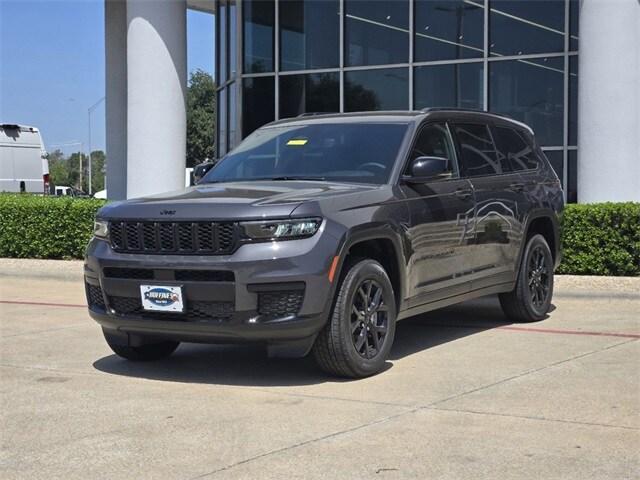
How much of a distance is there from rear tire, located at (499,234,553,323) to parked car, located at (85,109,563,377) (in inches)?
10.3

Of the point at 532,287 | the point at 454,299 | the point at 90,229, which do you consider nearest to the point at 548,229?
the point at 532,287

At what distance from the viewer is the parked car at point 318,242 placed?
6.44 meters

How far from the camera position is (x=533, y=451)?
5074 mm

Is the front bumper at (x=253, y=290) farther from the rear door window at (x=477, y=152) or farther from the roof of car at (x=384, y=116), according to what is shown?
the rear door window at (x=477, y=152)

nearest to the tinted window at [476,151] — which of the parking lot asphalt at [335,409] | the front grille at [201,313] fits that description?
the parking lot asphalt at [335,409]

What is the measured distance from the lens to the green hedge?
11445 millimetres

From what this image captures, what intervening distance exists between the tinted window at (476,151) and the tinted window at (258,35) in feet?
43.0

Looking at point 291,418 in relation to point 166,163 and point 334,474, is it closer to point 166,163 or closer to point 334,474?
point 334,474

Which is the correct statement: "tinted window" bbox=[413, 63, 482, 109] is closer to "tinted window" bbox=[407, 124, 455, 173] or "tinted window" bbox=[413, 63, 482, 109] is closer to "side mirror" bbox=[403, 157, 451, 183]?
"tinted window" bbox=[407, 124, 455, 173]

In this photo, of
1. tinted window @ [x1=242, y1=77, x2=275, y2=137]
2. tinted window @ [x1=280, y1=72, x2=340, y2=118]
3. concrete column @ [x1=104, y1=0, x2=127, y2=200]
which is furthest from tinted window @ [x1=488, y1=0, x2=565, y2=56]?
concrete column @ [x1=104, y1=0, x2=127, y2=200]

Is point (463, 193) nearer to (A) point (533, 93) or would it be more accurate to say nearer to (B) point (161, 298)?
(B) point (161, 298)

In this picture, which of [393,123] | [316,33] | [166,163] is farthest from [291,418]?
[316,33]

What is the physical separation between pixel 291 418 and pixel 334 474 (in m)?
1.14

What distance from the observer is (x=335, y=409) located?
6.01m
